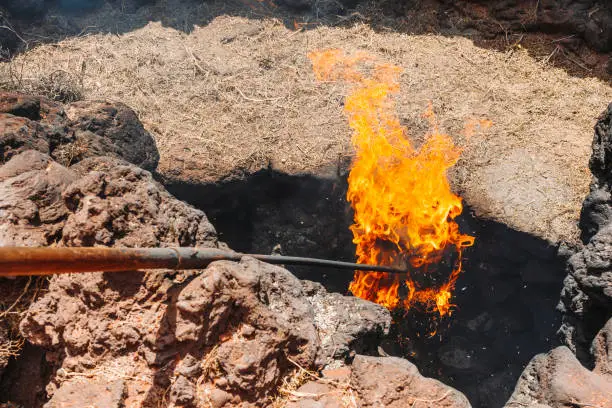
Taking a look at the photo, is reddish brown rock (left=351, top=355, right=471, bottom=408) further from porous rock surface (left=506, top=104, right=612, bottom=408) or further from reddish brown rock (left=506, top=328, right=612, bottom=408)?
reddish brown rock (left=506, top=328, right=612, bottom=408)

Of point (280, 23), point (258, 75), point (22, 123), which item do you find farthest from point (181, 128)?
point (280, 23)

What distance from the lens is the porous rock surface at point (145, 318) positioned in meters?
2.79

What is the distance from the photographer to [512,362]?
7.04 metres

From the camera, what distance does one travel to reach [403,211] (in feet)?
19.4

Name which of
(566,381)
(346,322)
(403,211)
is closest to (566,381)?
(566,381)

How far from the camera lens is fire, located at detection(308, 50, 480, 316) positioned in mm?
5891

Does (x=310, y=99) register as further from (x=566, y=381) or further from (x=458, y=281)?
(x=566, y=381)

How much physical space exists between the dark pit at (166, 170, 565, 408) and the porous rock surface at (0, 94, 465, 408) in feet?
9.11

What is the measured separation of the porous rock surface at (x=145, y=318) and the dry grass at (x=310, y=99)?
9.20 feet

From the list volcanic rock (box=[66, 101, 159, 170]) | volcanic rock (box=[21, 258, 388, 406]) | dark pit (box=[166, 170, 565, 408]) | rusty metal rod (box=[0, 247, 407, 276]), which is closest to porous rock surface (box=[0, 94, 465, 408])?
volcanic rock (box=[21, 258, 388, 406])

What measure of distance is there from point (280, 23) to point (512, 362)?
6.86 meters

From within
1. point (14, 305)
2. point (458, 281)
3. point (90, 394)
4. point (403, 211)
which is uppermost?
point (403, 211)

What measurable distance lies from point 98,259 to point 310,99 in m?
5.16

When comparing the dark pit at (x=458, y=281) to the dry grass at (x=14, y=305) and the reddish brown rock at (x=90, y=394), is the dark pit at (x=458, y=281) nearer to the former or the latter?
the dry grass at (x=14, y=305)
